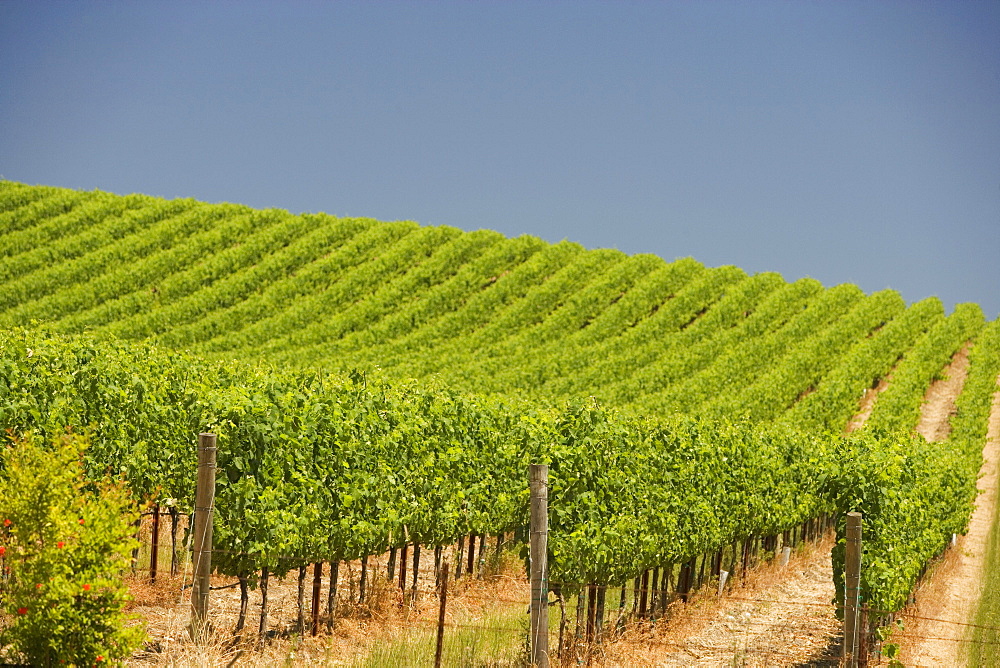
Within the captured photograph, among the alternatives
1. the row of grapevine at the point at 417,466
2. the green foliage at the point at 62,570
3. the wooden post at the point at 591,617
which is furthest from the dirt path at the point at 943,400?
the green foliage at the point at 62,570

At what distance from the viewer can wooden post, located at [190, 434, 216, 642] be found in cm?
969

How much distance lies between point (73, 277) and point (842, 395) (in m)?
43.7

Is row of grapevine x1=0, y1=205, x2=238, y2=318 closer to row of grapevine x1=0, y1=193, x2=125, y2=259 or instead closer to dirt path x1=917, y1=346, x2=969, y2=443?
row of grapevine x1=0, y1=193, x2=125, y2=259

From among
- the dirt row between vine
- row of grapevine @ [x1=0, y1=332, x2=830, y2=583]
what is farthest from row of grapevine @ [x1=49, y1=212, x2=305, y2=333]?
the dirt row between vine

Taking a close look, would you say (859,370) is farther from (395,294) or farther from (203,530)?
(203,530)

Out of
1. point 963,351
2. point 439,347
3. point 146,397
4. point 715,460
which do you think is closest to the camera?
point 146,397

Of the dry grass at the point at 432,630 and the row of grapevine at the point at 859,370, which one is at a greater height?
the row of grapevine at the point at 859,370

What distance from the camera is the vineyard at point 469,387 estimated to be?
480 inches

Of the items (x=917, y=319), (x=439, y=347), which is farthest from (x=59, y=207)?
(x=917, y=319)

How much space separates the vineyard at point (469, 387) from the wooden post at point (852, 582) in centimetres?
225

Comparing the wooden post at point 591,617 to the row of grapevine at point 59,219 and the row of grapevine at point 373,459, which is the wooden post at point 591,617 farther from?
the row of grapevine at point 59,219

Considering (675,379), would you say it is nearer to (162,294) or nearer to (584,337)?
(584,337)

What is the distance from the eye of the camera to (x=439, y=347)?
47938 millimetres

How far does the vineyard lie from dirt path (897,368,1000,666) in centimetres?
83
